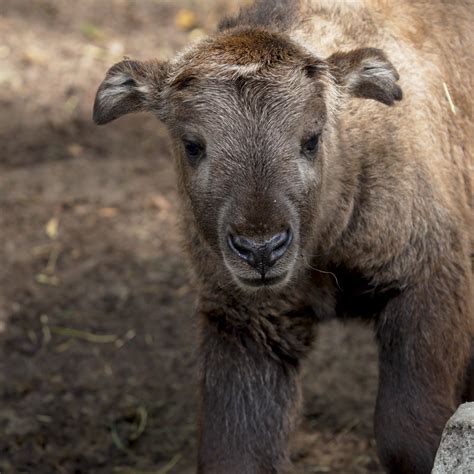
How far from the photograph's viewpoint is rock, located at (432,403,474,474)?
478cm

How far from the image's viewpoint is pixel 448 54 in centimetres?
656

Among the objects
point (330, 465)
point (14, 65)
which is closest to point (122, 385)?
point (330, 465)

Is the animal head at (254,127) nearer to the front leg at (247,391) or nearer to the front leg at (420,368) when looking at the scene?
the front leg at (247,391)

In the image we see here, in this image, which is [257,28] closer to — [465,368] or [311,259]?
[311,259]

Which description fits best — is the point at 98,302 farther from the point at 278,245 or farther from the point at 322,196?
the point at 278,245

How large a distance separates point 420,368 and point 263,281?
1.13 metres

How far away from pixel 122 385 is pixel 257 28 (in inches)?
123

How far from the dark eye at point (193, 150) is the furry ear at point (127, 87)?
0.42 m

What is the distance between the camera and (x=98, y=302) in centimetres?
871

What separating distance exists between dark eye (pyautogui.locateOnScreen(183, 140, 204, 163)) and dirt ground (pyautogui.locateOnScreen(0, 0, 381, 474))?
4.51ft

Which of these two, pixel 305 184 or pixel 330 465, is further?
pixel 330 465

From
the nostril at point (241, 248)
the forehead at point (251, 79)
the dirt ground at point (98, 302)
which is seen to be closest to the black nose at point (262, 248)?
the nostril at point (241, 248)

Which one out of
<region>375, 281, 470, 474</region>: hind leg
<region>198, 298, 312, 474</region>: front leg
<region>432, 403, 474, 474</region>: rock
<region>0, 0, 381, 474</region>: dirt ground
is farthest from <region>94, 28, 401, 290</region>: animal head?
<region>0, 0, 381, 474</region>: dirt ground

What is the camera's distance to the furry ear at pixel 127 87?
19.7 feet
